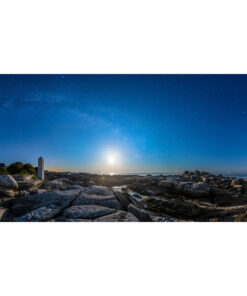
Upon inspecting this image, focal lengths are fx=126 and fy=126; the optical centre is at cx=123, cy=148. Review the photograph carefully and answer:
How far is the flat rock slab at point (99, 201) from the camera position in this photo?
15.0ft

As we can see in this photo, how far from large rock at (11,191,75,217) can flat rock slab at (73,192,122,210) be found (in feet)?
1.15

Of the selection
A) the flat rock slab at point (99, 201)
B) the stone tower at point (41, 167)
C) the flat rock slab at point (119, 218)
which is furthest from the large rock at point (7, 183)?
the flat rock slab at point (119, 218)

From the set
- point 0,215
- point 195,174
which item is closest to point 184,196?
point 195,174

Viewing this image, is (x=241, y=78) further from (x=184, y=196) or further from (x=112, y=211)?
(x=112, y=211)

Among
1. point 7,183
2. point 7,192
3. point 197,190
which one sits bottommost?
point 197,190

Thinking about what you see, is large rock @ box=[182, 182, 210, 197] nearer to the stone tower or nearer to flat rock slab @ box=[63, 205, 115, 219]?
flat rock slab @ box=[63, 205, 115, 219]

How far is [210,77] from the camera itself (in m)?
5.06

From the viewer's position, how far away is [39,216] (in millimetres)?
3857

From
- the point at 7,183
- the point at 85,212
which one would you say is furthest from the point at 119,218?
the point at 7,183

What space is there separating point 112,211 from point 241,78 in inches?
278

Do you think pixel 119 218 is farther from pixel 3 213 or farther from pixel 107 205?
pixel 3 213

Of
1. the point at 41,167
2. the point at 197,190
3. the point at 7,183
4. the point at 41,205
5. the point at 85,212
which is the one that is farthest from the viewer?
the point at 41,167

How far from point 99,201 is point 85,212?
A: 76cm

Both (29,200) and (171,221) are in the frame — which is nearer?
(171,221)
